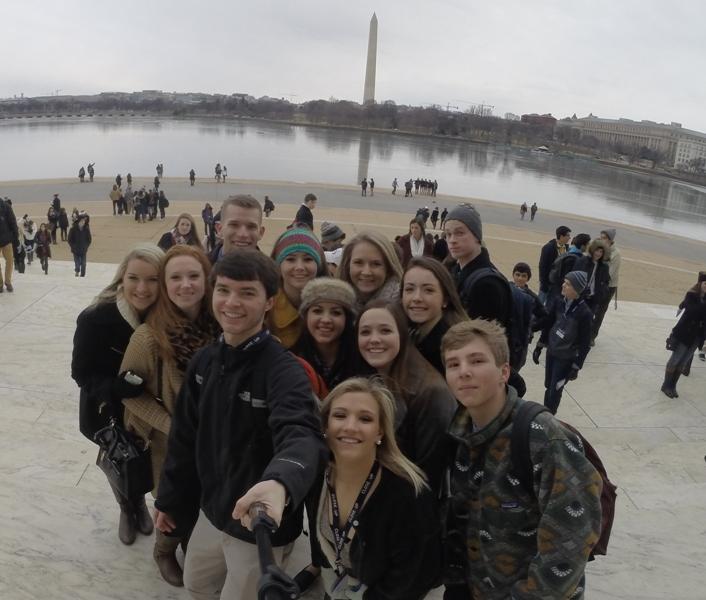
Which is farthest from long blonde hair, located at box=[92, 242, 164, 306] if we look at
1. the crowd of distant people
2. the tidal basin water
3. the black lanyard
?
the tidal basin water

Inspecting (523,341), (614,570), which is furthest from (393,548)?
(523,341)

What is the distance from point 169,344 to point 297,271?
98cm

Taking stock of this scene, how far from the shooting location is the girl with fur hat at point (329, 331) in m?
2.97

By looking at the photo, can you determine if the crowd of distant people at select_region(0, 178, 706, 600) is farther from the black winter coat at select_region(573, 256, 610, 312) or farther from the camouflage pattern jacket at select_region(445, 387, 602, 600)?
the black winter coat at select_region(573, 256, 610, 312)

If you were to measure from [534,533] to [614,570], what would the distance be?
1.72 metres

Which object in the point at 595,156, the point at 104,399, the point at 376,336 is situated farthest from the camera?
the point at 595,156

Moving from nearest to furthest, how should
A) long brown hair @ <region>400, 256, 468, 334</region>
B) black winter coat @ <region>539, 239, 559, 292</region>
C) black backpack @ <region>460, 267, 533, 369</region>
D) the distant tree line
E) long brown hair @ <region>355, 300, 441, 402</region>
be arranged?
long brown hair @ <region>355, 300, 441, 402</region>
long brown hair @ <region>400, 256, 468, 334</region>
black backpack @ <region>460, 267, 533, 369</region>
black winter coat @ <region>539, 239, 559, 292</region>
the distant tree line

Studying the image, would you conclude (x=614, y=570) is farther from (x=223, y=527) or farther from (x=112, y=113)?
(x=112, y=113)

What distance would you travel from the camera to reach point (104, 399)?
2.90m

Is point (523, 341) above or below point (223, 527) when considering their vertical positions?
above

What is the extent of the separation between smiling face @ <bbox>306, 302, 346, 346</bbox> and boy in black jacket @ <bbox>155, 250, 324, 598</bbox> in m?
0.61

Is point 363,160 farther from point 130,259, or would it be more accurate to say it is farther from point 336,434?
point 336,434

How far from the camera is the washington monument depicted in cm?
11862

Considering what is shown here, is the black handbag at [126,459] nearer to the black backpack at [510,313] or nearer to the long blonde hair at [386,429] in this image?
the long blonde hair at [386,429]
